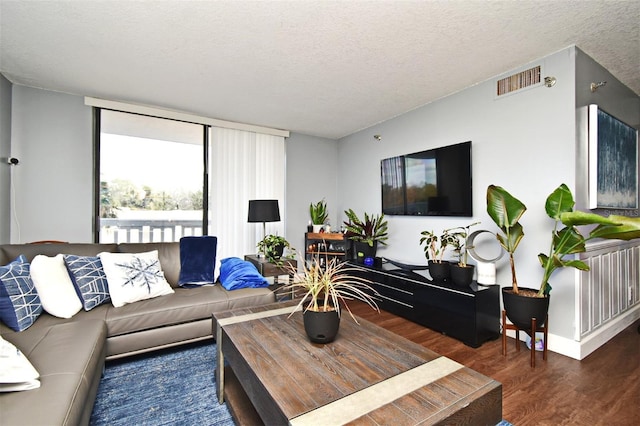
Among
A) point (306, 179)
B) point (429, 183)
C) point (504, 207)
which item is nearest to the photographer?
point (504, 207)

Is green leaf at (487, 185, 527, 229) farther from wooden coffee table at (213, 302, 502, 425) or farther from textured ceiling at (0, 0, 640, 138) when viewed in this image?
wooden coffee table at (213, 302, 502, 425)

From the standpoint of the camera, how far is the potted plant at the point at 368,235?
390 centimetres

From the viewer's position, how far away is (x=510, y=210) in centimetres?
229

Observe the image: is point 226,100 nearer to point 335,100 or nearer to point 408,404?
point 335,100

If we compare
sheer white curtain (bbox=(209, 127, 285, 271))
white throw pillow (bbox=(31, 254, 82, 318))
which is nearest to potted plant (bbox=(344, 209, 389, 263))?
sheer white curtain (bbox=(209, 127, 285, 271))

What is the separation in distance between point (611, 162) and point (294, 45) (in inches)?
123

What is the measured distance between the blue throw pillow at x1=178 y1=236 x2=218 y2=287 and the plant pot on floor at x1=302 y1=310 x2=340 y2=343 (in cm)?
177

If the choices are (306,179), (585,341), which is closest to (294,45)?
(306,179)

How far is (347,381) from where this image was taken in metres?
1.14

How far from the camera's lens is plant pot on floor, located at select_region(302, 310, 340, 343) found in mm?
1430

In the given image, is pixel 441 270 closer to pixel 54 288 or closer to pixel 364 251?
pixel 364 251

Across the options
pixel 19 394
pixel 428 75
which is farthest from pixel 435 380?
pixel 428 75

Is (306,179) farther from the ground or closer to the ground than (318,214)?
farther from the ground

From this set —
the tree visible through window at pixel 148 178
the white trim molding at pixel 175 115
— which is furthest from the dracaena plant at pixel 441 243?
the tree visible through window at pixel 148 178
